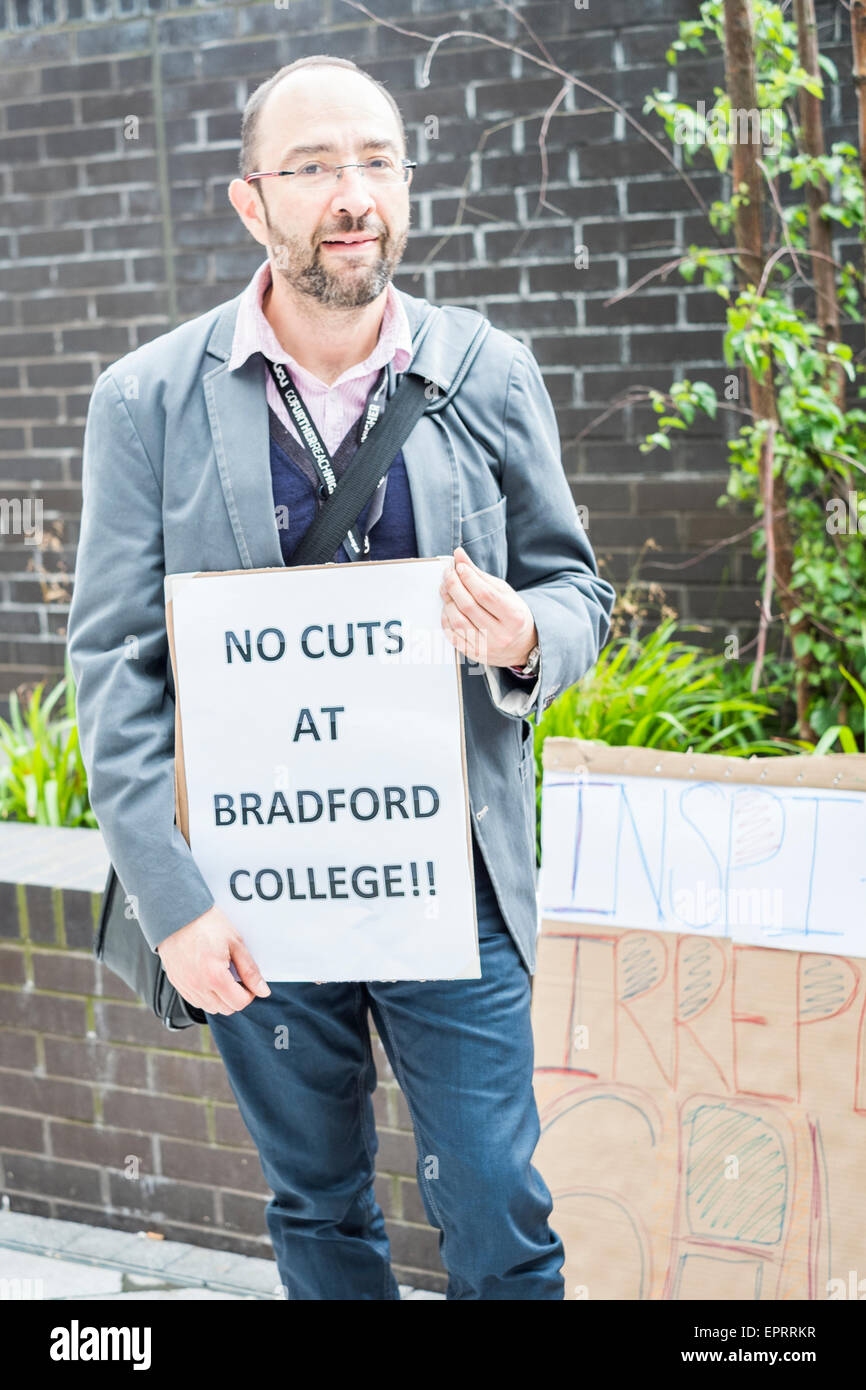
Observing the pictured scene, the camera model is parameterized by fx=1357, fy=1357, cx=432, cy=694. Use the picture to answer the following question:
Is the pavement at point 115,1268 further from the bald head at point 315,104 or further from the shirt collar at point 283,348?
the bald head at point 315,104

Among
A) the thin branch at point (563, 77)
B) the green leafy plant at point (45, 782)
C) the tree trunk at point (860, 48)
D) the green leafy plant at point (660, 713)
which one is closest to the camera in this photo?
the tree trunk at point (860, 48)

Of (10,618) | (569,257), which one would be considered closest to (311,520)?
(569,257)

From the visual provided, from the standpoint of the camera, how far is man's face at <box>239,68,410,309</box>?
77.9 inches

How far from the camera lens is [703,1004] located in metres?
2.41

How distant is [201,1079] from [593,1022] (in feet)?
3.67

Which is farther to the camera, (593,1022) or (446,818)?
(593,1022)

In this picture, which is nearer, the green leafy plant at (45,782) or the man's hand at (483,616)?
the man's hand at (483,616)

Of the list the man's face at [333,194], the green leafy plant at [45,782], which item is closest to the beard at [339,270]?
the man's face at [333,194]

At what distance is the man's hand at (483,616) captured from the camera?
190 centimetres

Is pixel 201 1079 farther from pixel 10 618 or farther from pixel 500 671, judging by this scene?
pixel 10 618

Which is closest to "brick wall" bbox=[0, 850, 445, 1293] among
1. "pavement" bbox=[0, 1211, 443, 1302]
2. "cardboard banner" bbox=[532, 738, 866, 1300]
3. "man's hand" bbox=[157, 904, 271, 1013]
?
"pavement" bbox=[0, 1211, 443, 1302]

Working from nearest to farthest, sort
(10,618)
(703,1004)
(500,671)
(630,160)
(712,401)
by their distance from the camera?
1. (500,671)
2. (703,1004)
3. (712,401)
4. (630,160)
5. (10,618)

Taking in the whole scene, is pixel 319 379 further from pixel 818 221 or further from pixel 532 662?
pixel 818 221

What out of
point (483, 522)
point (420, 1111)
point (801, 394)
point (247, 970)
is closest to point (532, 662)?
point (483, 522)
